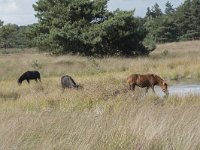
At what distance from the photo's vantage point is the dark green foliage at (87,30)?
3944cm

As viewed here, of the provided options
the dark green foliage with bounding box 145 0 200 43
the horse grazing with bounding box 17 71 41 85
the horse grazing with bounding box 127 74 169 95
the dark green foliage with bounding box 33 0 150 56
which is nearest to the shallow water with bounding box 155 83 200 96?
the horse grazing with bounding box 127 74 169 95

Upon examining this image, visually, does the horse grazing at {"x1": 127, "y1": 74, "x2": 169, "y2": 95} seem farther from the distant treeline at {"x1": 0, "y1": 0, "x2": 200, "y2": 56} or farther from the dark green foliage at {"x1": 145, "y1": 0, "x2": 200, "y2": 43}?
the dark green foliage at {"x1": 145, "y1": 0, "x2": 200, "y2": 43}

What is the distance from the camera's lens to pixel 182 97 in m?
13.5

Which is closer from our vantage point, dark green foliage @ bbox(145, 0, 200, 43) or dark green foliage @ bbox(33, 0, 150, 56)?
dark green foliage @ bbox(33, 0, 150, 56)

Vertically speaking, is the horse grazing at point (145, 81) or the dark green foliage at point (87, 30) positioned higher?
the dark green foliage at point (87, 30)

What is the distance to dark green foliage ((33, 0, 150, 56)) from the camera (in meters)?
39.4

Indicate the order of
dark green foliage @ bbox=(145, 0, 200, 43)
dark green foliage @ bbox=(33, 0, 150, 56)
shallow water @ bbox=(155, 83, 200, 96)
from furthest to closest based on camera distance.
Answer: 1. dark green foliage @ bbox=(145, 0, 200, 43)
2. dark green foliage @ bbox=(33, 0, 150, 56)
3. shallow water @ bbox=(155, 83, 200, 96)

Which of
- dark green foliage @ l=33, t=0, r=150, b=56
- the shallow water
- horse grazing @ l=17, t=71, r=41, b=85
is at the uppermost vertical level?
dark green foliage @ l=33, t=0, r=150, b=56

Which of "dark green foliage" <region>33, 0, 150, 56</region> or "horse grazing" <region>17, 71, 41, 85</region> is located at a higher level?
"dark green foliage" <region>33, 0, 150, 56</region>

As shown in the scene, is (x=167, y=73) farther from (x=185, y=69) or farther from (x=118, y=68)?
(x=118, y=68)

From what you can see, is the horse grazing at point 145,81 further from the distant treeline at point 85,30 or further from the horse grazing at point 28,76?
the distant treeline at point 85,30

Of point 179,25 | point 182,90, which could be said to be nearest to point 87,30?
point 182,90

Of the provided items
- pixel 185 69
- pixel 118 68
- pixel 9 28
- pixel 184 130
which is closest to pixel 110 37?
pixel 118 68

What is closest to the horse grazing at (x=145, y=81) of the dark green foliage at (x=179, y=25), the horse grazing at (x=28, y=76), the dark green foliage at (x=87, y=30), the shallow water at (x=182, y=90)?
the shallow water at (x=182, y=90)
